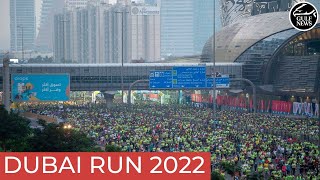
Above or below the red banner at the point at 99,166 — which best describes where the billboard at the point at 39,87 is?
below

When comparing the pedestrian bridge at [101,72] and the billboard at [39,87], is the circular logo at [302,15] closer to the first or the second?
the billboard at [39,87]

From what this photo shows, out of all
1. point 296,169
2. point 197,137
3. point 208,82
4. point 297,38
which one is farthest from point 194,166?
point 297,38

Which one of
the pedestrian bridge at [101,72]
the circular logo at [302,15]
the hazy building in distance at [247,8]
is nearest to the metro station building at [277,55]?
the pedestrian bridge at [101,72]

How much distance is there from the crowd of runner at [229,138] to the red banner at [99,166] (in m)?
17.1

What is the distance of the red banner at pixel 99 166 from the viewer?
51.9ft

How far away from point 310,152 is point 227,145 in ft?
16.6

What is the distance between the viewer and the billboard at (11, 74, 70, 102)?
76500 mm

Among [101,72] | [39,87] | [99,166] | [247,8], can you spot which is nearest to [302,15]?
[99,166]

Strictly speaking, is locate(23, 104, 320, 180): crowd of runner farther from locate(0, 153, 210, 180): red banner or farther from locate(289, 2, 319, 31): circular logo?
locate(0, 153, 210, 180): red banner

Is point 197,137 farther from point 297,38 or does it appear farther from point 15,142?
point 297,38

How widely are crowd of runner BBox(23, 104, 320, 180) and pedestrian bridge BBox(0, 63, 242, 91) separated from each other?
24249 mm

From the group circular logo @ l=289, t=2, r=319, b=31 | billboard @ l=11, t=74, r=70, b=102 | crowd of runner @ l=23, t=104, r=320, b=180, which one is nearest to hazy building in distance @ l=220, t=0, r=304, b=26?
crowd of runner @ l=23, t=104, r=320, b=180

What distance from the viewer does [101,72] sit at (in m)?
98.6

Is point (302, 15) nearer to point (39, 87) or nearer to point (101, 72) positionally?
point (39, 87)
